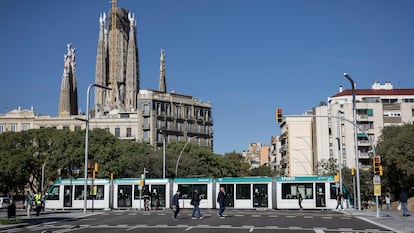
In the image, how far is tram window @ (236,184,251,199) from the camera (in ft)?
136

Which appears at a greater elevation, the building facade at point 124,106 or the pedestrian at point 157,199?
the building facade at point 124,106

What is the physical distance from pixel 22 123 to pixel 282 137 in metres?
46.5

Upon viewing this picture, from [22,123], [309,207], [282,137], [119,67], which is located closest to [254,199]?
[309,207]

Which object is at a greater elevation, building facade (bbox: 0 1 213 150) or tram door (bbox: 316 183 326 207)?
building facade (bbox: 0 1 213 150)

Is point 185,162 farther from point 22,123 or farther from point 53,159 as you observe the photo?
point 22,123

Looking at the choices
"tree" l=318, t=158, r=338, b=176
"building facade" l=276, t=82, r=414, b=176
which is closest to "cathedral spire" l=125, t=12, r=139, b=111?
"building facade" l=276, t=82, r=414, b=176

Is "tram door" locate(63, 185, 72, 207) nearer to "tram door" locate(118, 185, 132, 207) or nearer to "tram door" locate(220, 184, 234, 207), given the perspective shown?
"tram door" locate(118, 185, 132, 207)

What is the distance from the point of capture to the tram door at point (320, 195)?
3962cm

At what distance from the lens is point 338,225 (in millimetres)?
24156

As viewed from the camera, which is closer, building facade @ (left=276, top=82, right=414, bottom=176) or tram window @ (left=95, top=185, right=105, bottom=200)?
tram window @ (left=95, top=185, right=105, bottom=200)

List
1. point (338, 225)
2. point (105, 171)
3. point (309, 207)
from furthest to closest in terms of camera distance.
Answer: point (105, 171) < point (309, 207) < point (338, 225)

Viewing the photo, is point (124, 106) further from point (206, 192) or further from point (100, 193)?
point (206, 192)

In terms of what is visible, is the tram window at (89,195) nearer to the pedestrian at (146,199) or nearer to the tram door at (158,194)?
the tram door at (158,194)

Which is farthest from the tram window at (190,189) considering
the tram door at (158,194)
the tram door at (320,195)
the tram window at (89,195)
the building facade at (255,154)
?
the building facade at (255,154)
